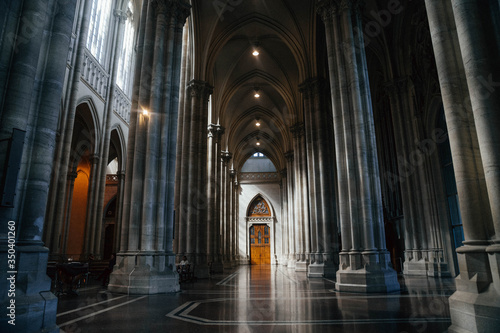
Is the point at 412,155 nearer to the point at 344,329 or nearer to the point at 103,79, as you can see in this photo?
the point at 344,329

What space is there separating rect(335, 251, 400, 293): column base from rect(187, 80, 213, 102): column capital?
11456 mm

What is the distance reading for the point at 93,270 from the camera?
15.1 meters

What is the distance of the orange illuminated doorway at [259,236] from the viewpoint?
37.5 meters

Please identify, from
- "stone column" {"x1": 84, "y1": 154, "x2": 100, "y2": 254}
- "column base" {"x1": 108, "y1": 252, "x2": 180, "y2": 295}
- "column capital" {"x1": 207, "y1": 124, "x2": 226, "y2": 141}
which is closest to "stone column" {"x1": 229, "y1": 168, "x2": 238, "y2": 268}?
"column capital" {"x1": 207, "y1": 124, "x2": 226, "y2": 141}

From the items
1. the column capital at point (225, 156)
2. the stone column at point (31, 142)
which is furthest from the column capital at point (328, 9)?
the column capital at point (225, 156)

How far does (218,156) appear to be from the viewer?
73.7ft

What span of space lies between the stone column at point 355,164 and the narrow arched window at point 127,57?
16.9 meters

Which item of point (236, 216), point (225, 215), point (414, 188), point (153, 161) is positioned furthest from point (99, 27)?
point (236, 216)

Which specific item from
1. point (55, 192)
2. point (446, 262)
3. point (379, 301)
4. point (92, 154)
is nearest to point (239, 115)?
point (92, 154)

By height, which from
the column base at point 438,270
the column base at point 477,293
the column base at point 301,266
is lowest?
Result: the column base at point 301,266

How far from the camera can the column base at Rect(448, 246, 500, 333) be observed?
3.29 meters

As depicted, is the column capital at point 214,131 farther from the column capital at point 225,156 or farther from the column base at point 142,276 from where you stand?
the column base at point 142,276

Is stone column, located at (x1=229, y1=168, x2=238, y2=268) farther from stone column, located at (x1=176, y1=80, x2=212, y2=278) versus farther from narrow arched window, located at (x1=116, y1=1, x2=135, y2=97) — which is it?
stone column, located at (x1=176, y1=80, x2=212, y2=278)

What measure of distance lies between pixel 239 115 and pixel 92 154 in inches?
569
